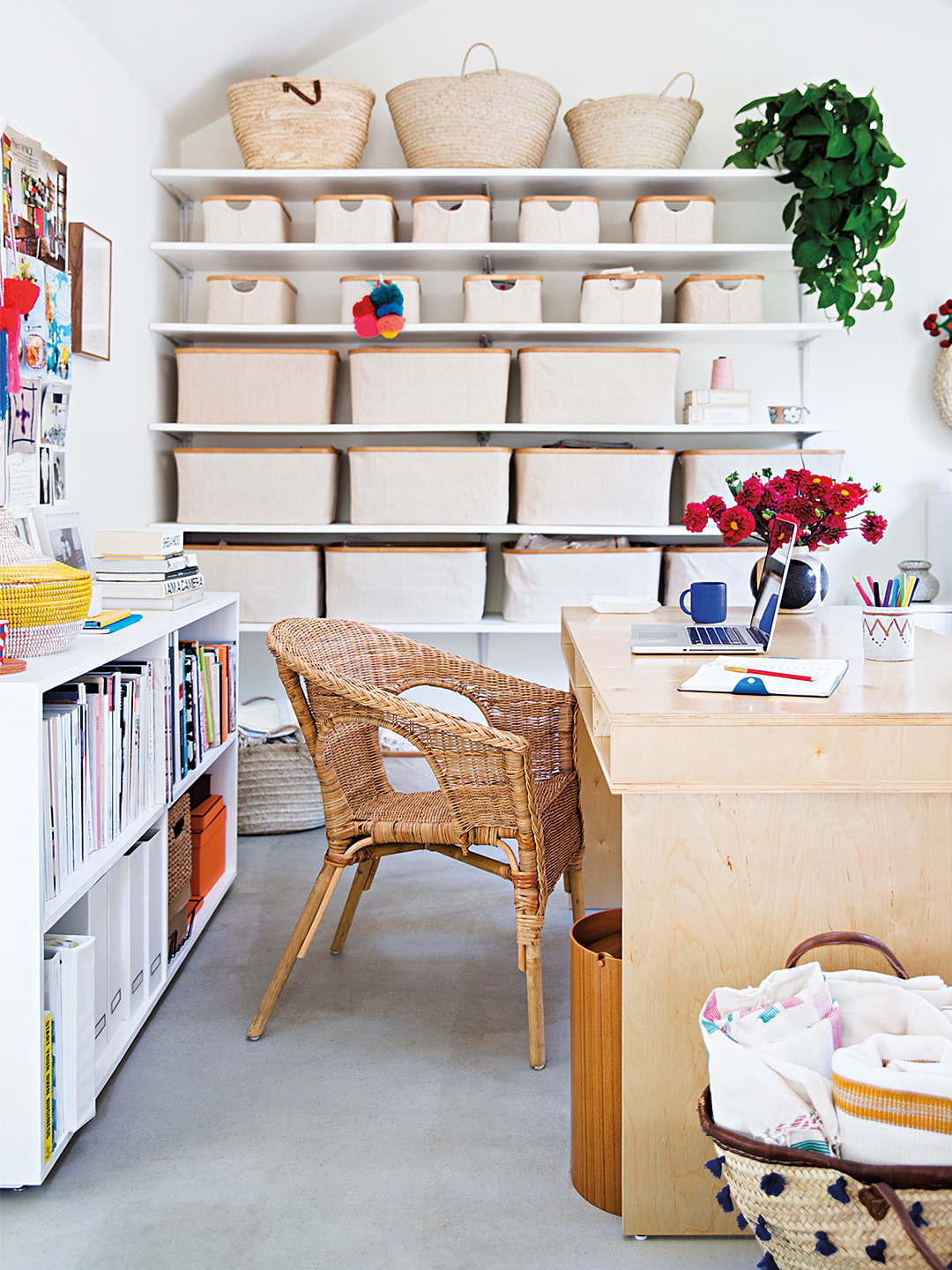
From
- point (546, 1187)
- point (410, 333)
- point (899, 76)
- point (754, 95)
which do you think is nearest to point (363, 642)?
point (546, 1187)

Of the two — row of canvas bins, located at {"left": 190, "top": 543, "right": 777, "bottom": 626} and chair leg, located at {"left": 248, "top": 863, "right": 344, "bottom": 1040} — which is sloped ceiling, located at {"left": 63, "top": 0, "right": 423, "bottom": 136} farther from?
chair leg, located at {"left": 248, "top": 863, "right": 344, "bottom": 1040}

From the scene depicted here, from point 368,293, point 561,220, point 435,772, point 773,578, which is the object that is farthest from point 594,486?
point 435,772

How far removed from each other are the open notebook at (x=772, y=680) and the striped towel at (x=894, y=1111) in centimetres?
55

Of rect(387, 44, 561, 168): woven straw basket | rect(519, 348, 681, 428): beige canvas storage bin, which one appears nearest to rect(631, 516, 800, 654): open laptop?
rect(519, 348, 681, 428): beige canvas storage bin

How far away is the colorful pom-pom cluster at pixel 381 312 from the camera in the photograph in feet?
11.3

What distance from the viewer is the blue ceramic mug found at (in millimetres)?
2432

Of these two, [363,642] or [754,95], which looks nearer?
[363,642]

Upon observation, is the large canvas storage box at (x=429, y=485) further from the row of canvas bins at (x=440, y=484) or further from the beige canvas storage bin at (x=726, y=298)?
the beige canvas storage bin at (x=726, y=298)

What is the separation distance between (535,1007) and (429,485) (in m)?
1.98

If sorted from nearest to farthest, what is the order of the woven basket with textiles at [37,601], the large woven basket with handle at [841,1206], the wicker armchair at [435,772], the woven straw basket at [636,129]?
1. the large woven basket with handle at [841,1206]
2. the woven basket with textiles at [37,601]
3. the wicker armchair at [435,772]
4. the woven straw basket at [636,129]

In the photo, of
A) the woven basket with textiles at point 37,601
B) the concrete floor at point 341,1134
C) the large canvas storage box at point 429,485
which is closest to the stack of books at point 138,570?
the woven basket with textiles at point 37,601

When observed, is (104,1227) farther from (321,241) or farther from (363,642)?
(321,241)

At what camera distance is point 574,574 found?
3531 mm

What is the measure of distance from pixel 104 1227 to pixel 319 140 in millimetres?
3152
